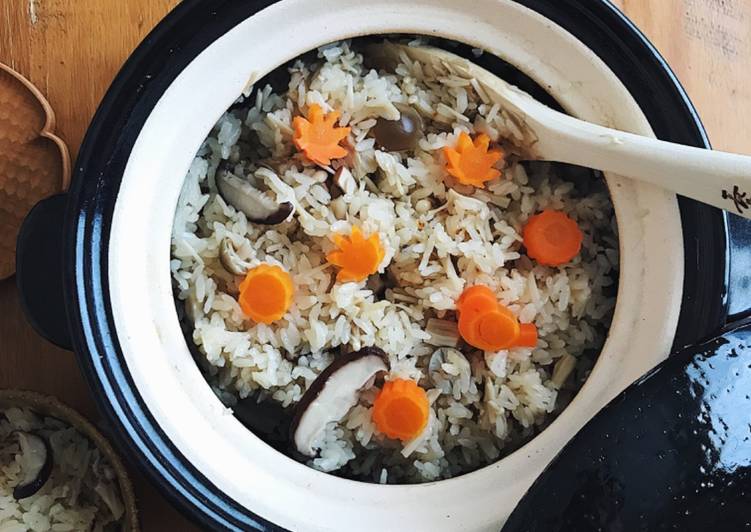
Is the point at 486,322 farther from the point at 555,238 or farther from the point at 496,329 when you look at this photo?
the point at 555,238

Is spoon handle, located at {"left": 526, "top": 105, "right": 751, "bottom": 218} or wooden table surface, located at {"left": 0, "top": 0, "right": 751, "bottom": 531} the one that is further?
wooden table surface, located at {"left": 0, "top": 0, "right": 751, "bottom": 531}

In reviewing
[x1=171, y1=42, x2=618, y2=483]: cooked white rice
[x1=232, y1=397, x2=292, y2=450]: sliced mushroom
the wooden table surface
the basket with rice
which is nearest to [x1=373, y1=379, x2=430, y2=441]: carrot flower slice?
[x1=171, y1=42, x2=618, y2=483]: cooked white rice

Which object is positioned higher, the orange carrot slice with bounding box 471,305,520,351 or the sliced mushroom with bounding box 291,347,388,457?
the orange carrot slice with bounding box 471,305,520,351

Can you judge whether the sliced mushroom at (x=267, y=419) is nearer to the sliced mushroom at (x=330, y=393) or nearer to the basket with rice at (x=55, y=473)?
the sliced mushroom at (x=330, y=393)

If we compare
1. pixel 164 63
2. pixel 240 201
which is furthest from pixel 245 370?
pixel 164 63

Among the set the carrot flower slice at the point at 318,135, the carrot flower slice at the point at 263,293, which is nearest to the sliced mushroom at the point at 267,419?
the carrot flower slice at the point at 263,293

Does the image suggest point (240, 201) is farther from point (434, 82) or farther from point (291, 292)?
point (434, 82)

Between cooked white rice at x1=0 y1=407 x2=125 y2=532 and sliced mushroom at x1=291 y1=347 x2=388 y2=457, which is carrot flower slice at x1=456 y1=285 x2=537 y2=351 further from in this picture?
cooked white rice at x1=0 y1=407 x2=125 y2=532

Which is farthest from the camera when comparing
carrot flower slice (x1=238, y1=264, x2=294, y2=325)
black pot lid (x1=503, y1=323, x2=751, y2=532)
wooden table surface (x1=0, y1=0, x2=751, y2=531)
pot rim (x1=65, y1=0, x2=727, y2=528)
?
wooden table surface (x1=0, y1=0, x2=751, y2=531)
